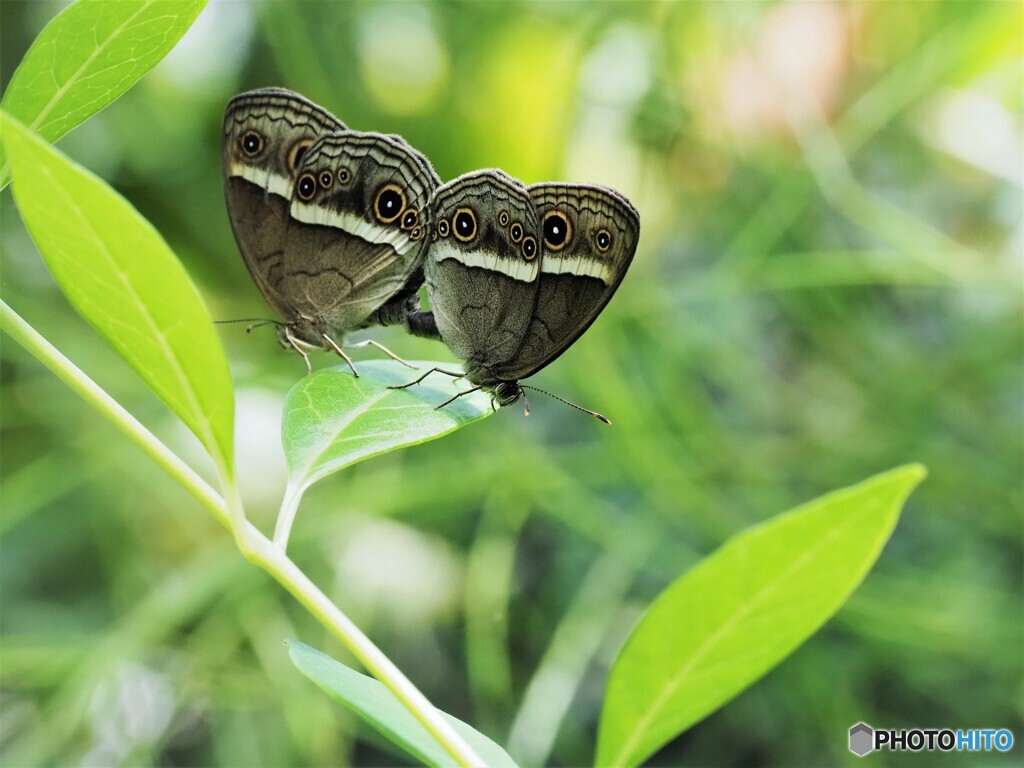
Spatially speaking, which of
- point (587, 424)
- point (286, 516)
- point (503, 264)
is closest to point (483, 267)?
point (503, 264)

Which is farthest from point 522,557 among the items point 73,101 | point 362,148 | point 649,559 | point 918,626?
point 73,101

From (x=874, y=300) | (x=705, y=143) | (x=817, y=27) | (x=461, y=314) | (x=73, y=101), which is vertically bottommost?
(x=73, y=101)

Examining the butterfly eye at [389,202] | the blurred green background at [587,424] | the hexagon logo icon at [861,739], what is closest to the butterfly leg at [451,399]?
the butterfly eye at [389,202]

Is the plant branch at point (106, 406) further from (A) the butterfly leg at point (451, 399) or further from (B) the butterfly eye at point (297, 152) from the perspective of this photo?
(B) the butterfly eye at point (297, 152)

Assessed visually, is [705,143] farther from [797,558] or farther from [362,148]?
[797,558]

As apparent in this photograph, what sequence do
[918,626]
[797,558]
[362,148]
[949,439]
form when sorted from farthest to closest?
[949,439]
[918,626]
[362,148]
[797,558]

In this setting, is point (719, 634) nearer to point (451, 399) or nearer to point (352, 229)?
point (451, 399)
